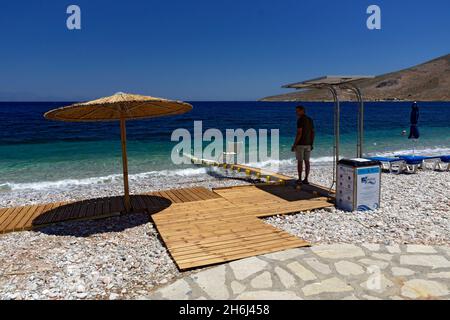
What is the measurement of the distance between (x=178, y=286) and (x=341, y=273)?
71.3 inches

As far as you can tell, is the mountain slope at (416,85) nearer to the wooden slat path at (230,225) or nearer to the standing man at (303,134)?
the standing man at (303,134)

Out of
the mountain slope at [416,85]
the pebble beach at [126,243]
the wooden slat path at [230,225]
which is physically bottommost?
the pebble beach at [126,243]

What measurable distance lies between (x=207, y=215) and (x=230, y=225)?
72cm

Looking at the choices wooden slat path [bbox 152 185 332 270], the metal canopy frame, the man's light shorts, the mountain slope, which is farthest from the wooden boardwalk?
the mountain slope

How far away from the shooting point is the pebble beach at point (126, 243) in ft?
13.0

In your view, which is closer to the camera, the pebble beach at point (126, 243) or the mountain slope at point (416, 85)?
the pebble beach at point (126, 243)

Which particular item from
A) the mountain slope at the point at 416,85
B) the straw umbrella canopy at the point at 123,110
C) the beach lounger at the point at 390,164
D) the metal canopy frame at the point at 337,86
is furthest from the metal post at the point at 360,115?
the mountain slope at the point at 416,85

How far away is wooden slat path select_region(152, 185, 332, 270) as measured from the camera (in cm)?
460

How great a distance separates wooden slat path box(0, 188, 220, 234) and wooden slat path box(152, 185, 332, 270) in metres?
0.45

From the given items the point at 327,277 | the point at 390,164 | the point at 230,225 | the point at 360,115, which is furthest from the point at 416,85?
the point at 327,277

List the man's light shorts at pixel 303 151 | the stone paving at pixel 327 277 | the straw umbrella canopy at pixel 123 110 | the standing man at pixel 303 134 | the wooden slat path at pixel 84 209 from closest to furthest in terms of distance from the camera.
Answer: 1. the stone paving at pixel 327 277
2. the straw umbrella canopy at pixel 123 110
3. the wooden slat path at pixel 84 209
4. the standing man at pixel 303 134
5. the man's light shorts at pixel 303 151

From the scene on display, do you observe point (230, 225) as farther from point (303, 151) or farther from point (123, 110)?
point (303, 151)

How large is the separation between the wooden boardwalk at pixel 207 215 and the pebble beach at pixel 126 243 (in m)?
0.22

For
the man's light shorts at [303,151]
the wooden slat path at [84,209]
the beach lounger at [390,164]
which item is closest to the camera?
the wooden slat path at [84,209]
